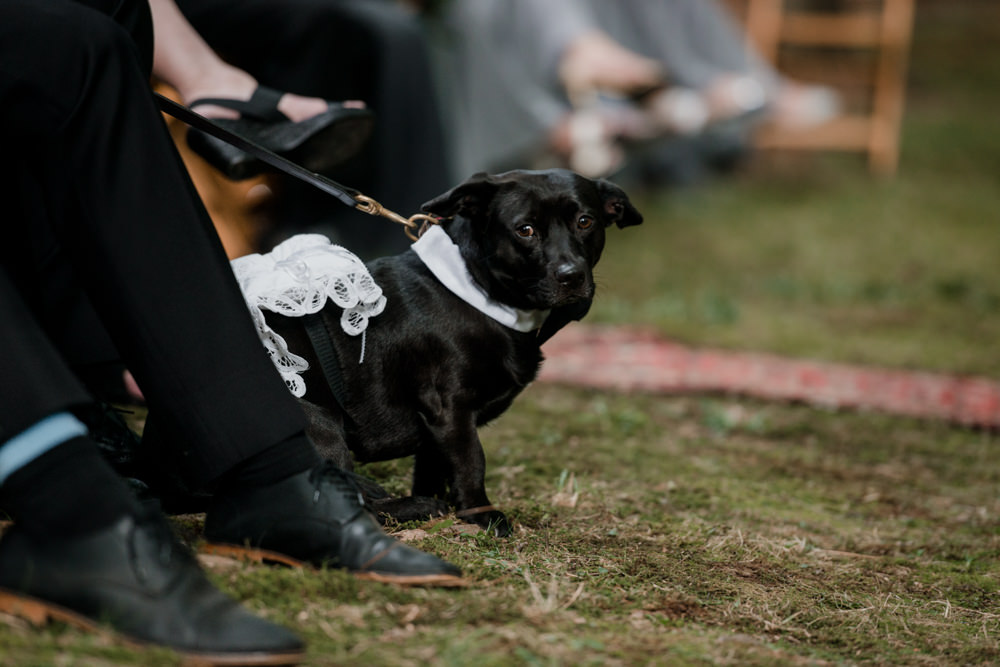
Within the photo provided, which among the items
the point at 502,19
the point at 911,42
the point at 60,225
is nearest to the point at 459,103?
the point at 502,19

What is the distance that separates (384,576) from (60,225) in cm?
70

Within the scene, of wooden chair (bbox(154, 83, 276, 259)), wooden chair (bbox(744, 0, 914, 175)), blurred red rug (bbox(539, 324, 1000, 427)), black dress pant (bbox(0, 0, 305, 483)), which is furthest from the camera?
wooden chair (bbox(744, 0, 914, 175))

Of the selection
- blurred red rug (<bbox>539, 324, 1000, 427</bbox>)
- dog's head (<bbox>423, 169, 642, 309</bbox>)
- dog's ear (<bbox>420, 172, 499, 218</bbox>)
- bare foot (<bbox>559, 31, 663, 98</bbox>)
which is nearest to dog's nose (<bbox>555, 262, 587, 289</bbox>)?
dog's head (<bbox>423, 169, 642, 309</bbox>)

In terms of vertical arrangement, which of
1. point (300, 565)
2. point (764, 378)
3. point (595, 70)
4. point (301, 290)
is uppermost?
point (595, 70)

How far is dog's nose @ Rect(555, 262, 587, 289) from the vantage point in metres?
1.96

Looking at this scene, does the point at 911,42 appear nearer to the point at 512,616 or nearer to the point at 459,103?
the point at 459,103

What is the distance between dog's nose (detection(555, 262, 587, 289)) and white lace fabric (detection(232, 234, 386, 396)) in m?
0.35

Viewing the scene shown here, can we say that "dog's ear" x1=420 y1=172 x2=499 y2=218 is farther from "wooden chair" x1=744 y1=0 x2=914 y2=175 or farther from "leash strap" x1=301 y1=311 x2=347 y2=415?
"wooden chair" x1=744 y1=0 x2=914 y2=175

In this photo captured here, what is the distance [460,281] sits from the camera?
1.99m

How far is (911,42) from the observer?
14.7 metres

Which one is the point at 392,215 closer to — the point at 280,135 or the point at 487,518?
the point at 280,135

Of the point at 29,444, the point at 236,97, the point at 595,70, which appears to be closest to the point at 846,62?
the point at 595,70

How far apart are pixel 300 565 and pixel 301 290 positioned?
538 millimetres

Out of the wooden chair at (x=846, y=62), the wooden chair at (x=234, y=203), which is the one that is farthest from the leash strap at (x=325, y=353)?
the wooden chair at (x=846, y=62)
